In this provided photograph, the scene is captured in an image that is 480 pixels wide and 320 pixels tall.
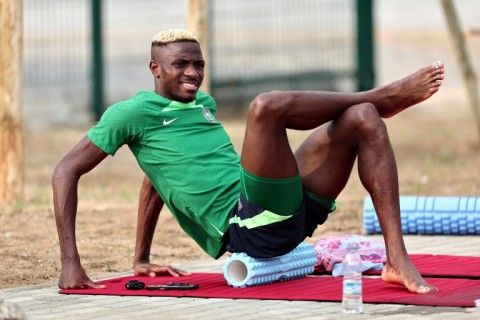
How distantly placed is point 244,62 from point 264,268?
13.9 metres

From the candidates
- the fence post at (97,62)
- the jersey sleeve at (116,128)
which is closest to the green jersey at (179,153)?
the jersey sleeve at (116,128)

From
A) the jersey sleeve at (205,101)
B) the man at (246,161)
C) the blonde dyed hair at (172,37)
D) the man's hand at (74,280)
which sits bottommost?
the man's hand at (74,280)

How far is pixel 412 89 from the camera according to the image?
616cm

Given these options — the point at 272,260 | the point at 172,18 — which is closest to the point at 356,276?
the point at 272,260

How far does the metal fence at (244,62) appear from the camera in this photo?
19.0m

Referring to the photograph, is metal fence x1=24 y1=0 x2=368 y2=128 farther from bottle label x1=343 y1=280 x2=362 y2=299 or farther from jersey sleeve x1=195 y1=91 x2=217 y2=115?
bottle label x1=343 y1=280 x2=362 y2=299

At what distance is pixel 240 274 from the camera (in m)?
6.48

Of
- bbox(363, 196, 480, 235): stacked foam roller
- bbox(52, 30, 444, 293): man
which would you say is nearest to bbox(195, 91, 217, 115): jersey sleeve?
bbox(52, 30, 444, 293): man

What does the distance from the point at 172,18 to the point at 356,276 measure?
19659mm

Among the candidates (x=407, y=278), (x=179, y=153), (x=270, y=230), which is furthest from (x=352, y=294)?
(x=179, y=153)

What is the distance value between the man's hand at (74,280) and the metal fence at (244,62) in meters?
12.1

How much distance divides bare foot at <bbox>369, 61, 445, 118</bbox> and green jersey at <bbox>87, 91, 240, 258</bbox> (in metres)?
0.88

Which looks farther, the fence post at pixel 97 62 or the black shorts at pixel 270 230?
the fence post at pixel 97 62

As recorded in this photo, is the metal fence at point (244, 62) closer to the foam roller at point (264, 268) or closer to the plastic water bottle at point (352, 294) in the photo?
the foam roller at point (264, 268)
